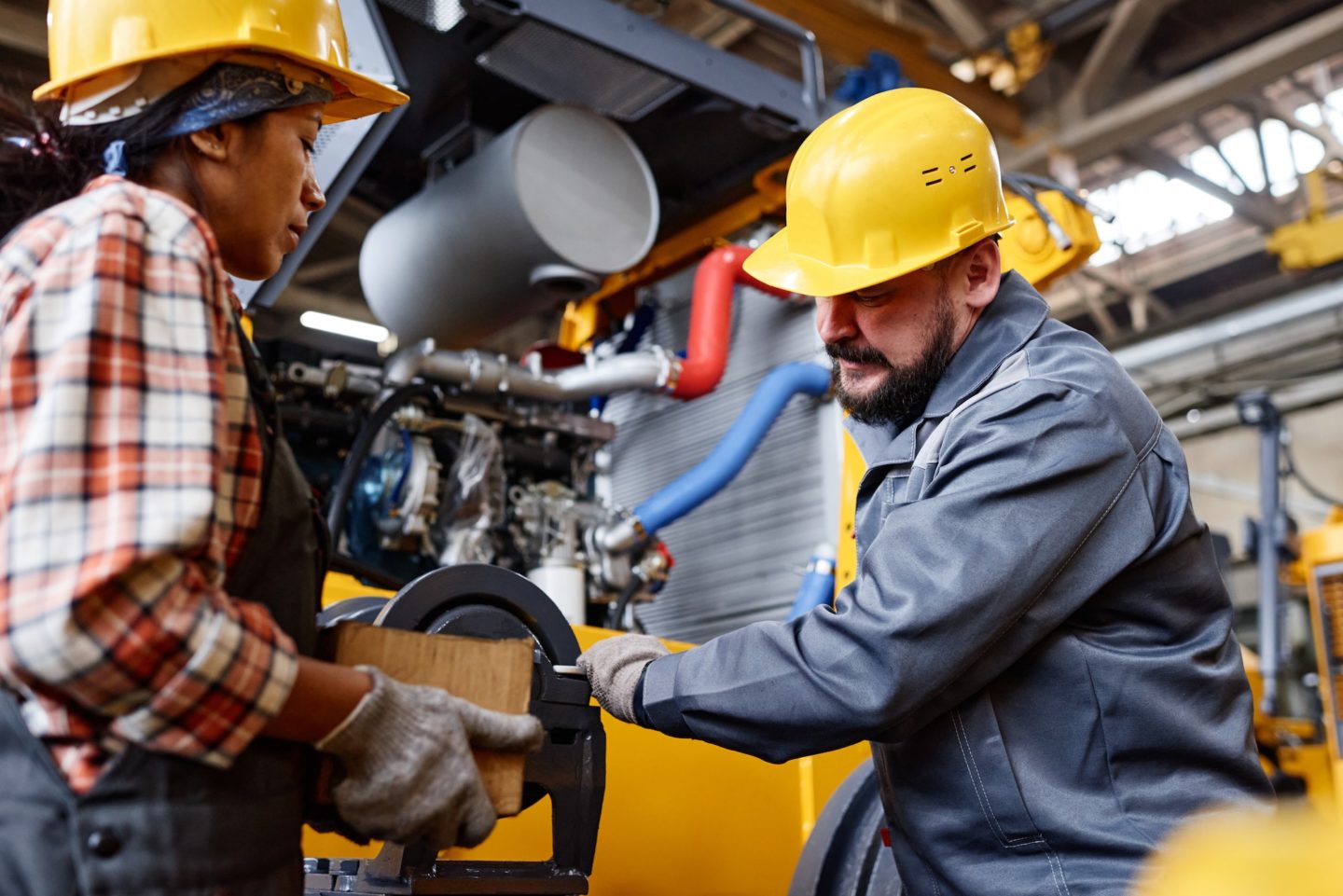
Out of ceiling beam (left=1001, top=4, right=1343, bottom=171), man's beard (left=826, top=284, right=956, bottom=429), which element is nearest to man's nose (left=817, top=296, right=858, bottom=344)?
man's beard (left=826, top=284, right=956, bottom=429)

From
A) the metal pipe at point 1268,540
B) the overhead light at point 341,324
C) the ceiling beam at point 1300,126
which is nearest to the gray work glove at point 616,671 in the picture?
the metal pipe at point 1268,540

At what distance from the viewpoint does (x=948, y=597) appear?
1.35 m

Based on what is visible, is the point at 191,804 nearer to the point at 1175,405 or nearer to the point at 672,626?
the point at 672,626

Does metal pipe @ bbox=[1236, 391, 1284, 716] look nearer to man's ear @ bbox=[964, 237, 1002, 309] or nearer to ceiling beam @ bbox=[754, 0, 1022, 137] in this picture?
ceiling beam @ bbox=[754, 0, 1022, 137]

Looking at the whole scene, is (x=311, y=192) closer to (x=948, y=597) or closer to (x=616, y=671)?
(x=616, y=671)

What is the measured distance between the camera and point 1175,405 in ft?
28.4

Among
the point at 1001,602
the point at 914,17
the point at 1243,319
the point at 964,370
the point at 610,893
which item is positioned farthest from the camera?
the point at 1243,319

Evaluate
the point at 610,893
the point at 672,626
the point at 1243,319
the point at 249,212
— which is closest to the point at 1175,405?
the point at 1243,319

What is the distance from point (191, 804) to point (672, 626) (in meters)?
2.41

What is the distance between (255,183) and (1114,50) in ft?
18.2

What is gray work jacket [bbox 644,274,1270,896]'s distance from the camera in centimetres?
137

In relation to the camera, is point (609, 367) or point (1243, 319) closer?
point (609, 367)

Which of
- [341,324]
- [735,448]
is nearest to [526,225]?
[735,448]

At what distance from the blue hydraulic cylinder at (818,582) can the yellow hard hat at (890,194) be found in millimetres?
1081
